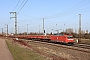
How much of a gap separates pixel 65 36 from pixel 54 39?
999 centimetres

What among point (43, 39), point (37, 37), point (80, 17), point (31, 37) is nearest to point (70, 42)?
point (80, 17)

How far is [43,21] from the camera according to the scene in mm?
92188

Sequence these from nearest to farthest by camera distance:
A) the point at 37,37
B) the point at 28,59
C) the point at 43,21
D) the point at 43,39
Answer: the point at 28,59 < the point at 43,39 < the point at 37,37 < the point at 43,21

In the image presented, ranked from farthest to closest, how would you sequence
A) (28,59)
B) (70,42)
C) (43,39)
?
(43,39), (70,42), (28,59)

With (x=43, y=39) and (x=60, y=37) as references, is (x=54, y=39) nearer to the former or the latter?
(x=60, y=37)

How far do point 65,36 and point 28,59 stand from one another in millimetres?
36428

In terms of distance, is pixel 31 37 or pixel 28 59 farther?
pixel 31 37

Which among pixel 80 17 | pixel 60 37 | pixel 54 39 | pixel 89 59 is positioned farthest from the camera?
pixel 80 17

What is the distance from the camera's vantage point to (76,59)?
23688 millimetres

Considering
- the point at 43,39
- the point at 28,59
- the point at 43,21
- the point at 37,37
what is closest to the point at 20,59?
the point at 28,59

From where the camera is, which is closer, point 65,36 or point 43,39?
point 65,36

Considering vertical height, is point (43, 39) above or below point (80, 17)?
below

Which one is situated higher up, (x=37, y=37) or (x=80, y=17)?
(x=80, y=17)

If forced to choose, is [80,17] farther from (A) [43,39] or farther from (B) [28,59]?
(B) [28,59]
